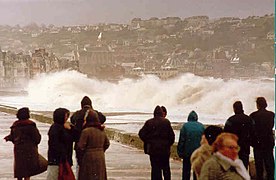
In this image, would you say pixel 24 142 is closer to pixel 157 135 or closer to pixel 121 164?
pixel 157 135

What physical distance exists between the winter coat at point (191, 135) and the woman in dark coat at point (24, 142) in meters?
1.89

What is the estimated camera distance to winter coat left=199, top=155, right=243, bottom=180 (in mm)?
4785

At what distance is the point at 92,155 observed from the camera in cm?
716

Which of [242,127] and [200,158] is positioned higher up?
[242,127]

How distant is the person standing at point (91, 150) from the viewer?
7.12m

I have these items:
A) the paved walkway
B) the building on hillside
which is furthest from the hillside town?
the paved walkway

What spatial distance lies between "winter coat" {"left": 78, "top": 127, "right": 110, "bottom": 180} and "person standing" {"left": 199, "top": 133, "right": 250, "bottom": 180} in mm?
2469

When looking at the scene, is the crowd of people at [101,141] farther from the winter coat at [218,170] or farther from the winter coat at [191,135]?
the winter coat at [218,170]

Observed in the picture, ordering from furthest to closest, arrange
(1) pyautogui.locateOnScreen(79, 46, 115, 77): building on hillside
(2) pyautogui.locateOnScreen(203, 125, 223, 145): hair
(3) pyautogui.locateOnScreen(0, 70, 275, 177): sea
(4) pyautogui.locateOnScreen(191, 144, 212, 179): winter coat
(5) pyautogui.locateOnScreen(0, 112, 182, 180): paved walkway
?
1. (1) pyautogui.locateOnScreen(79, 46, 115, 77): building on hillside
2. (3) pyautogui.locateOnScreen(0, 70, 275, 177): sea
3. (5) pyautogui.locateOnScreen(0, 112, 182, 180): paved walkway
4. (2) pyautogui.locateOnScreen(203, 125, 223, 145): hair
5. (4) pyautogui.locateOnScreen(191, 144, 212, 179): winter coat

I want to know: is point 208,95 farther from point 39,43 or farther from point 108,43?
point 39,43

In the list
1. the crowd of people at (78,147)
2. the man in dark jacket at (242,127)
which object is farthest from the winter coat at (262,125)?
the crowd of people at (78,147)

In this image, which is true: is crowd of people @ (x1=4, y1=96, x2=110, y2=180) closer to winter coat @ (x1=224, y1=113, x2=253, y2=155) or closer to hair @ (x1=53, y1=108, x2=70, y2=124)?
hair @ (x1=53, y1=108, x2=70, y2=124)

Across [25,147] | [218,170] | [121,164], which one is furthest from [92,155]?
[121,164]

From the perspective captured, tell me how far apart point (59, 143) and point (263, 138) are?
290cm
